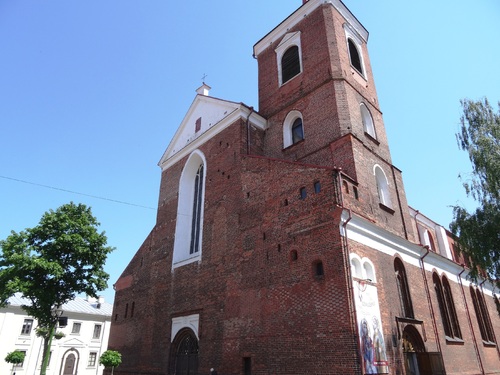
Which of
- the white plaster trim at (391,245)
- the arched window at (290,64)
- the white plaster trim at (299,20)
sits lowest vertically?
the white plaster trim at (391,245)

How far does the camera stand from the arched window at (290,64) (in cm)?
1891

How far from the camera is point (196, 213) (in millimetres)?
18750

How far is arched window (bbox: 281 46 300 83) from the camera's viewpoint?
62.0 ft

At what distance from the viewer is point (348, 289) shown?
10.4 meters

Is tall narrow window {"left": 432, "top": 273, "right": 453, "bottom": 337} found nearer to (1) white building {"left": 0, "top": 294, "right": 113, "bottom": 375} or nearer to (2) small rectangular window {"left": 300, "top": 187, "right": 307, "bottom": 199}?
(2) small rectangular window {"left": 300, "top": 187, "right": 307, "bottom": 199}

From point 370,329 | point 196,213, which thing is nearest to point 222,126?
point 196,213

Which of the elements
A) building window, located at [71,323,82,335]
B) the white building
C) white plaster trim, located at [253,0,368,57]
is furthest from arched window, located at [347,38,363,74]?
building window, located at [71,323,82,335]

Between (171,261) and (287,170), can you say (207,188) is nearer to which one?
(171,261)

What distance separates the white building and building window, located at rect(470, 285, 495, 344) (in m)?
31.7

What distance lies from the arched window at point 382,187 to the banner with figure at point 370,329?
5299 millimetres

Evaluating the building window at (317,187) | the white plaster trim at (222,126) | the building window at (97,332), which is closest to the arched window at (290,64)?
the white plaster trim at (222,126)

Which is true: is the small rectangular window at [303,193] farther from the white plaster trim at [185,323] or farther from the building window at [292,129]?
the white plaster trim at [185,323]

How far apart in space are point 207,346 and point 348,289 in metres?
6.60

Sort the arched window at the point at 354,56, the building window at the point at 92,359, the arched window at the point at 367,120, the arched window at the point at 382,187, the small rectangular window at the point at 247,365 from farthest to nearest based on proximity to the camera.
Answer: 1. the building window at the point at 92,359
2. the arched window at the point at 354,56
3. the arched window at the point at 367,120
4. the arched window at the point at 382,187
5. the small rectangular window at the point at 247,365
